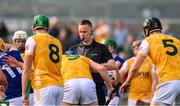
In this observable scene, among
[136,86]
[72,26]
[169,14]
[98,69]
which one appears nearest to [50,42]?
[98,69]

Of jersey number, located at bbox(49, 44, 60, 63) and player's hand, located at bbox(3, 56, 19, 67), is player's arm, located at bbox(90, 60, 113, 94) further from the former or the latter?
player's hand, located at bbox(3, 56, 19, 67)

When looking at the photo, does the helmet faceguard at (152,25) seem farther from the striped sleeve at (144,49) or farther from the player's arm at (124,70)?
the player's arm at (124,70)

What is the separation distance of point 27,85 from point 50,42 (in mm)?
850

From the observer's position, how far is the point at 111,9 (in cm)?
3155

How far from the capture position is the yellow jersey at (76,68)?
53.7 ft

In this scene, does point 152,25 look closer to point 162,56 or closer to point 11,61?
point 162,56

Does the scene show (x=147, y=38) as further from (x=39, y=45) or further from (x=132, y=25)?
(x=132, y=25)

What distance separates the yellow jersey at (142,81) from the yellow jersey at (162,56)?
12.0ft

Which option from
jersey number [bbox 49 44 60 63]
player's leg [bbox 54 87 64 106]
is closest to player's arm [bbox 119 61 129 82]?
player's leg [bbox 54 87 64 106]

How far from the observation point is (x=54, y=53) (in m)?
15.2

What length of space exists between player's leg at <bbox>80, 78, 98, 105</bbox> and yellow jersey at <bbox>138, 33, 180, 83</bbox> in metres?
1.16

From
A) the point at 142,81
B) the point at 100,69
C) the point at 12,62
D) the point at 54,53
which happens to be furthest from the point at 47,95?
the point at 142,81

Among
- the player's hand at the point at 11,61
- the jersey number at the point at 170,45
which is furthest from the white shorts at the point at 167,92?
the player's hand at the point at 11,61

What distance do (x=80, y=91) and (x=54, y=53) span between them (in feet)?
4.60
